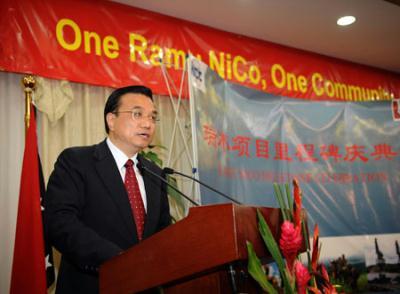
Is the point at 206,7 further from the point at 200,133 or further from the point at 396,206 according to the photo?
the point at 396,206

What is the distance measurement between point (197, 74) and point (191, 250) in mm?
2012

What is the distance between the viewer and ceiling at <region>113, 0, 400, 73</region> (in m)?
3.77

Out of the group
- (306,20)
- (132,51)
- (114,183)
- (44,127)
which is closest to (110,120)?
(114,183)

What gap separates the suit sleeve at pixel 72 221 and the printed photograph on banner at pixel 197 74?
134 cm

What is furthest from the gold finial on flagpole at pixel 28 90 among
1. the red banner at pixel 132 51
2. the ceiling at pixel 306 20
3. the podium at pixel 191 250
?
the podium at pixel 191 250

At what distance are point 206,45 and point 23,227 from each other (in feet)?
7.71

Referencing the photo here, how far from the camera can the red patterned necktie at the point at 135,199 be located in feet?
5.42

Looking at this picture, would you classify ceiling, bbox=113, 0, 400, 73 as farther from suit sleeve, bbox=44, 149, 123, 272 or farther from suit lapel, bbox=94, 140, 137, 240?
suit sleeve, bbox=44, 149, 123, 272

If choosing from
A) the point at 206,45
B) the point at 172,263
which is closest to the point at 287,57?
the point at 206,45

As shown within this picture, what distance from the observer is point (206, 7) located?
3770mm

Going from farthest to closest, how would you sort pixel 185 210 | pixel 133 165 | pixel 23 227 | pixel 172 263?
pixel 185 210
pixel 23 227
pixel 133 165
pixel 172 263

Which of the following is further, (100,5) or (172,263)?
(100,5)

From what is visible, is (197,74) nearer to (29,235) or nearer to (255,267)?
(29,235)

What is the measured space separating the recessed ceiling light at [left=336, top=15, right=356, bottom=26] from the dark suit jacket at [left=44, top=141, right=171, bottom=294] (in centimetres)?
319
